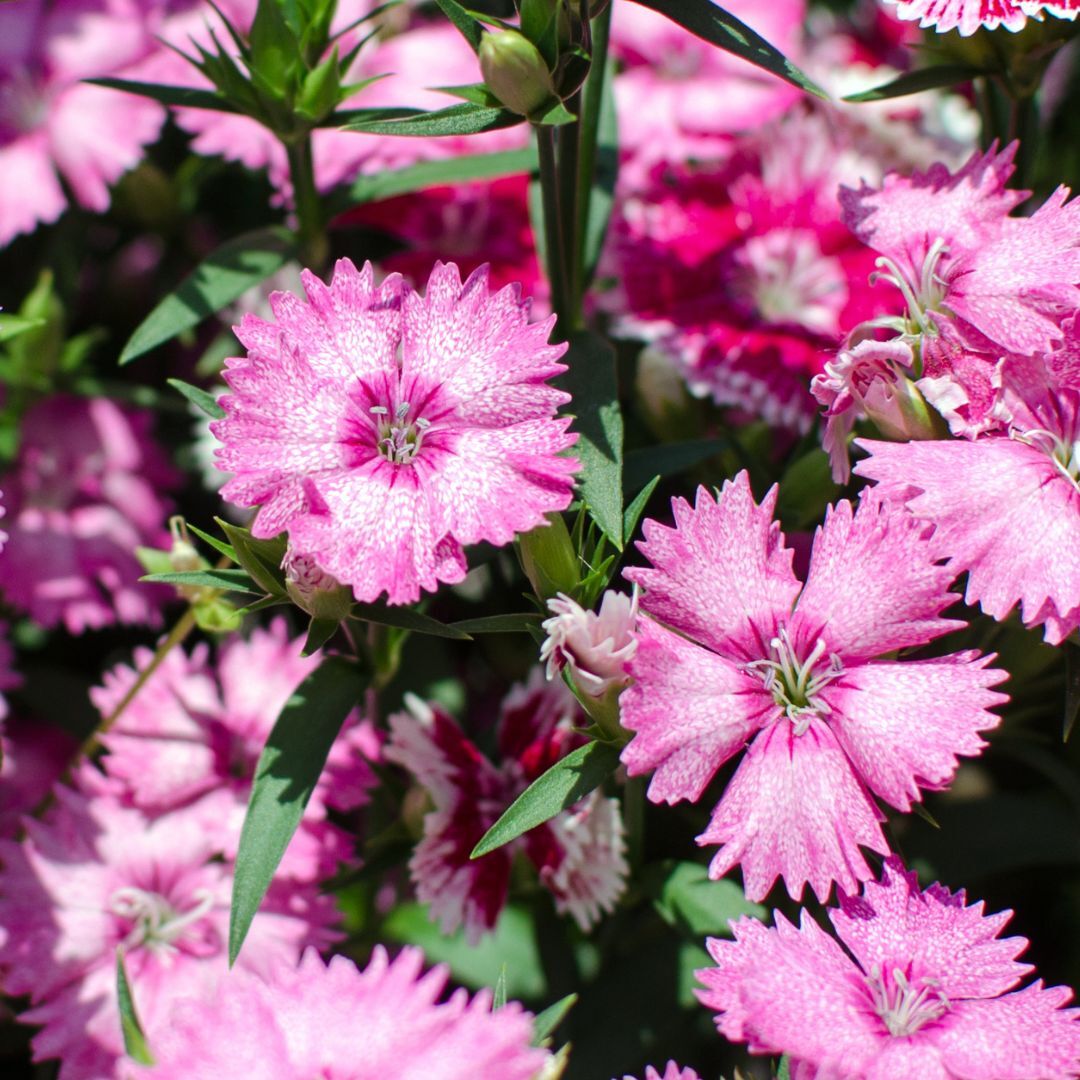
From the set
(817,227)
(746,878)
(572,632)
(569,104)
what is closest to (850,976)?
(746,878)

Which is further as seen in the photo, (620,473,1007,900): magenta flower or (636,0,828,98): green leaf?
(636,0,828,98): green leaf

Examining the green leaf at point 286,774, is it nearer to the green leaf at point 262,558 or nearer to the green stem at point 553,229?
the green leaf at point 262,558

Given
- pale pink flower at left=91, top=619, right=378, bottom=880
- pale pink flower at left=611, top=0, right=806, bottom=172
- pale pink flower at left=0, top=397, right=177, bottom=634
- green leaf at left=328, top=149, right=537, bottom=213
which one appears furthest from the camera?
pale pink flower at left=611, top=0, right=806, bottom=172

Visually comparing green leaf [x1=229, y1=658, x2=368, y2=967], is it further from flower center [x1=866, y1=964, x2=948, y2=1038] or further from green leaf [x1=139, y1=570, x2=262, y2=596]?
flower center [x1=866, y1=964, x2=948, y2=1038]

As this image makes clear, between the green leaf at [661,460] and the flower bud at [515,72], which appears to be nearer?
the flower bud at [515,72]

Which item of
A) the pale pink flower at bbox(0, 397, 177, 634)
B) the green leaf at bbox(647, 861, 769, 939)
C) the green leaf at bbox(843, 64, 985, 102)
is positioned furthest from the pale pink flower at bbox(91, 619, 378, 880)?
the green leaf at bbox(843, 64, 985, 102)

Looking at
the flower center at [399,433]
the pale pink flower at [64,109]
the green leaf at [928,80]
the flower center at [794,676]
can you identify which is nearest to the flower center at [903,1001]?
the flower center at [794,676]

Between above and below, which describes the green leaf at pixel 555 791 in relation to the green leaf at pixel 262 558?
below
